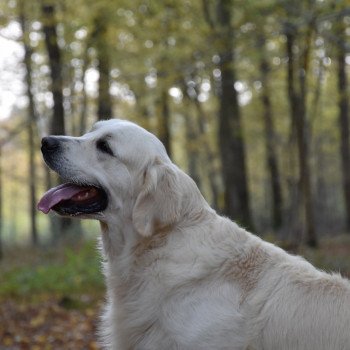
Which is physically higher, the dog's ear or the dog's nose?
the dog's nose

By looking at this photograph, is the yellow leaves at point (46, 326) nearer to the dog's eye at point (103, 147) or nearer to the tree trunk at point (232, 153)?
the dog's eye at point (103, 147)

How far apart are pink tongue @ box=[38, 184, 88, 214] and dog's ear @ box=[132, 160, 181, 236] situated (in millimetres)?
471

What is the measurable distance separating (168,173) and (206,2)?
384 inches

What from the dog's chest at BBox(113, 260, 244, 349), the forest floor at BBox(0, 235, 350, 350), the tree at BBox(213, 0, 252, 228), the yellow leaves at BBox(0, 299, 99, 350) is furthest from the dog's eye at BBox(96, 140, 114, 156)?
the tree at BBox(213, 0, 252, 228)

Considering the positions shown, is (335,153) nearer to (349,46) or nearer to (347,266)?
(347,266)

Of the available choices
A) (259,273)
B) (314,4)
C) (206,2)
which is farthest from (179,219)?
(206,2)

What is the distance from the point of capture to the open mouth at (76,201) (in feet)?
12.5

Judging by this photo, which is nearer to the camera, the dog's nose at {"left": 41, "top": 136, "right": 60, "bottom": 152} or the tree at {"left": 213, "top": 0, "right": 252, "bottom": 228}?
the dog's nose at {"left": 41, "top": 136, "right": 60, "bottom": 152}

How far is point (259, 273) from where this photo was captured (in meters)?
3.46

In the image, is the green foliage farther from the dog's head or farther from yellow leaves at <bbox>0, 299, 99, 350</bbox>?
the dog's head

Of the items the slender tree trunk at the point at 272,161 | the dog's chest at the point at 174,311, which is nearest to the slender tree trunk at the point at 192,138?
the slender tree trunk at the point at 272,161

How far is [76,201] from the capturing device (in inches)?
150

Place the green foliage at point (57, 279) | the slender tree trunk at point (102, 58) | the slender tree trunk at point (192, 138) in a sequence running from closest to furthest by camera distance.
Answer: the green foliage at point (57, 279)
the slender tree trunk at point (102, 58)
the slender tree trunk at point (192, 138)

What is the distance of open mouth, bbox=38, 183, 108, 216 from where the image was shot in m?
3.80
